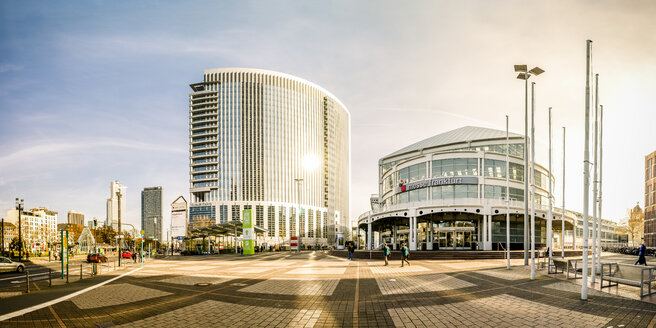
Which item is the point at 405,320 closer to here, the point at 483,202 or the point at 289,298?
the point at 289,298

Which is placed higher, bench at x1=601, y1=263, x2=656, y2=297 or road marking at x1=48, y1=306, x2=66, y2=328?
bench at x1=601, y1=263, x2=656, y2=297

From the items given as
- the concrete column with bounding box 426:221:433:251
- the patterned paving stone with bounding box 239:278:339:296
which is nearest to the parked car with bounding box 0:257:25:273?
the patterned paving stone with bounding box 239:278:339:296

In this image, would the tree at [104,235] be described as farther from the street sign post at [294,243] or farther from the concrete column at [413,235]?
the concrete column at [413,235]

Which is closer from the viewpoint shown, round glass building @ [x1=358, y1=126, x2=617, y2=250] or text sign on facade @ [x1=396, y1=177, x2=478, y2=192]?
round glass building @ [x1=358, y1=126, x2=617, y2=250]

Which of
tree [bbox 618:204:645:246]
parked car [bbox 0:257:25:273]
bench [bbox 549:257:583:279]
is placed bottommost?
tree [bbox 618:204:645:246]

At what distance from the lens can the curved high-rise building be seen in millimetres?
127562

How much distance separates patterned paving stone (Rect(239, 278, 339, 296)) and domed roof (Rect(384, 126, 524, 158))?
175ft

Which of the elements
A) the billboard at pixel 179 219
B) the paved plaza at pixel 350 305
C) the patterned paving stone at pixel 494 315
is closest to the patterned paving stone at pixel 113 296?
the paved plaza at pixel 350 305

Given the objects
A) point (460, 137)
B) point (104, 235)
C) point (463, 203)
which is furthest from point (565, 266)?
point (104, 235)

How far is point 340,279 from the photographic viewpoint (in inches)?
653

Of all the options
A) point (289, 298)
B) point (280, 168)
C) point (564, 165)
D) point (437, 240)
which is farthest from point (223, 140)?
point (289, 298)

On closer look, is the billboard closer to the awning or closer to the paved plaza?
the awning

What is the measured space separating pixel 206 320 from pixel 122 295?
6.17m

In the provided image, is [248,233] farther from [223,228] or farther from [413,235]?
[413,235]
